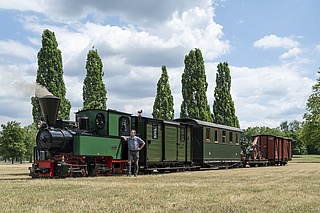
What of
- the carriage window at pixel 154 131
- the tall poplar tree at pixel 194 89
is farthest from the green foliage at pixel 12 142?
the carriage window at pixel 154 131

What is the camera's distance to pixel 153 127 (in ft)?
70.0

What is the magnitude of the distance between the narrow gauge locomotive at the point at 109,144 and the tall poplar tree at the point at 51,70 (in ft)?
67.1

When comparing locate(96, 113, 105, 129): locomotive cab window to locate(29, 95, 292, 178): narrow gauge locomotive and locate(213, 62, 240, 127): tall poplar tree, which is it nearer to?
locate(29, 95, 292, 178): narrow gauge locomotive

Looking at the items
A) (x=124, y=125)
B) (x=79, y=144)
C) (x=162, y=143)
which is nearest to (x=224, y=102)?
(x=162, y=143)

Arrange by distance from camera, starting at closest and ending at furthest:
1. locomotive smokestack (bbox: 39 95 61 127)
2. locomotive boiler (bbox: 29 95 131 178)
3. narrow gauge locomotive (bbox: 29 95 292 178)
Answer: locomotive boiler (bbox: 29 95 131 178) < narrow gauge locomotive (bbox: 29 95 292 178) < locomotive smokestack (bbox: 39 95 61 127)

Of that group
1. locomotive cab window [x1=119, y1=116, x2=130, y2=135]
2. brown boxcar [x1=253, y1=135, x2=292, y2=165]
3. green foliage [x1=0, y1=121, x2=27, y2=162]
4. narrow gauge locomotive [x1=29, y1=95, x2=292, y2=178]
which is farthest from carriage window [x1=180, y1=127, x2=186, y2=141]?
green foliage [x1=0, y1=121, x2=27, y2=162]

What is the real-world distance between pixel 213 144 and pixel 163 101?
25.2 metres

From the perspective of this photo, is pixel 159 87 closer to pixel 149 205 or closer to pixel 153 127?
pixel 153 127

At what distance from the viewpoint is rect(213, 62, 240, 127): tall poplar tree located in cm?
5612

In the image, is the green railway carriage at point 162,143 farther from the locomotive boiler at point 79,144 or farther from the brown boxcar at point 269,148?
the brown boxcar at point 269,148

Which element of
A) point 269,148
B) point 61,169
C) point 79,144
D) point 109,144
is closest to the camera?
point 61,169

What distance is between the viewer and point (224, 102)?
2228 inches

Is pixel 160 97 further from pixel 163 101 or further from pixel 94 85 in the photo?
pixel 94 85

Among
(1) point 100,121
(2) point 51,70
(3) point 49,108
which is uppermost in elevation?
(2) point 51,70
